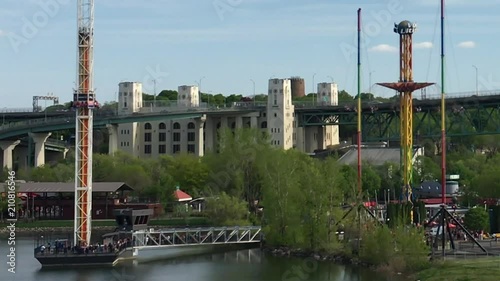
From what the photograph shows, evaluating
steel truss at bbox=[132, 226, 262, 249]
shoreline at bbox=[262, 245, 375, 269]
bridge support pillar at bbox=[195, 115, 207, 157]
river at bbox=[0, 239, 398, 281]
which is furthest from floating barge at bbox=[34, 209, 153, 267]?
bridge support pillar at bbox=[195, 115, 207, 157]

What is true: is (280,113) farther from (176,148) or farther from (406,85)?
(406,85)

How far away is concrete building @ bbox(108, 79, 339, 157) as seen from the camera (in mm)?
115812

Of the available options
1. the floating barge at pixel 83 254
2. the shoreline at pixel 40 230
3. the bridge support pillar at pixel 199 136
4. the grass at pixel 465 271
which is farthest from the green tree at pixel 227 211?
the bridge support pillar at pixel 199 136

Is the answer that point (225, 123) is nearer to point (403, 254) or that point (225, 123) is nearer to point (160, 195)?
point (160, 195)

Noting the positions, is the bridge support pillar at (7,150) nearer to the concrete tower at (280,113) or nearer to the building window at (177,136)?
the building window at (177,136)

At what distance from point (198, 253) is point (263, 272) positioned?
36.0ft

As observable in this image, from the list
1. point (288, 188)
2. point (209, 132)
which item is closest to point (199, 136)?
point (209, 132)

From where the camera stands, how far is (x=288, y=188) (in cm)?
6331

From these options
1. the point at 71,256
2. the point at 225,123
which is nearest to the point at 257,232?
the point at 71,256

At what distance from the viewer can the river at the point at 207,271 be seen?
169ft

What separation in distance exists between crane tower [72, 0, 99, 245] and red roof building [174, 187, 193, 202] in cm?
3052

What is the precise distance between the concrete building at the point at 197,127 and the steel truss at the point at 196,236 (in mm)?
48543

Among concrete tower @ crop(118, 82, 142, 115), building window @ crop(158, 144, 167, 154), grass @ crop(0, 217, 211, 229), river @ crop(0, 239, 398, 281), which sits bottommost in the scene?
river @ crop(0, 239, 398, 281)

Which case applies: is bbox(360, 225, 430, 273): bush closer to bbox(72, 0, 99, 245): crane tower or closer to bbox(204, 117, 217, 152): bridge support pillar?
bbox(72, 0, 99, 245): crane tower
